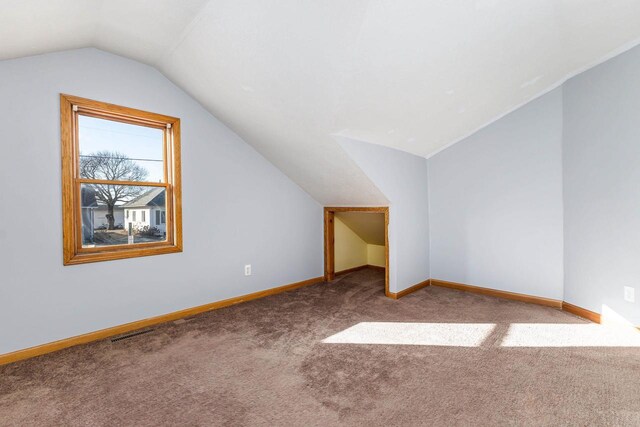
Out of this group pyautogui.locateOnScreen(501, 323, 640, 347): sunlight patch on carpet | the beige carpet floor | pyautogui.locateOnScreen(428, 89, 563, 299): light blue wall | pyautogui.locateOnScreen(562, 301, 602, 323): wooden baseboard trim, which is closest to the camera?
the beige carpet floor

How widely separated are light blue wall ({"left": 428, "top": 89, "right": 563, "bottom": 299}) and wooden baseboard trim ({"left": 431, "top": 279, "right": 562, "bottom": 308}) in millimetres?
50

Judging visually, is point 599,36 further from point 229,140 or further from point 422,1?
point 229,140

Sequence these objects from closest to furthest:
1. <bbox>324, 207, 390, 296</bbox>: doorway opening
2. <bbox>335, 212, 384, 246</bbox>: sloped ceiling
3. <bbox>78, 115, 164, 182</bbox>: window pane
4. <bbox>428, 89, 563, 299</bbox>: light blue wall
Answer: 1. <bbox>78, 115, 164, 182</bbox>: window pane
2. <bbox>428, 89, 563, 299</bbox>: light blue wall
3. <bbox>324, 207, 390, 296</bbox>: doorway opening
4. <bbox>335, 212, 384, 246</bbox>: sloped ceiling

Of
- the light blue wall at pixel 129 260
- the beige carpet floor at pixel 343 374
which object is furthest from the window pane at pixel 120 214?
the beige carpet floor at pixel 343 374

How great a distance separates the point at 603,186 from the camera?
8.84 feet

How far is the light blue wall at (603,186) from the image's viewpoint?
98.8 inches

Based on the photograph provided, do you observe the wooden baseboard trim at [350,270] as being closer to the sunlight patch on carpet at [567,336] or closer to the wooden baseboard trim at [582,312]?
the sunlight patch on carpet at [567,336]

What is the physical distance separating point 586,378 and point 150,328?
319 centimetres

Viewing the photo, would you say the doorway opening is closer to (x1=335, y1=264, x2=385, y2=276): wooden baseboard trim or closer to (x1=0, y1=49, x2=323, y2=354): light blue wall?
(x1=335, y1=264, x2=385, y2=276): wooden baseboard trim

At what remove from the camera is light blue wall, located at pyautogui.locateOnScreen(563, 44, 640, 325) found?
8.23 feet

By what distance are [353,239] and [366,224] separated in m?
0.50

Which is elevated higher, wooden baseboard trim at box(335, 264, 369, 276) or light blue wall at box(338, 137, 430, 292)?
light blue wall at box(338, 137, 430, 292)

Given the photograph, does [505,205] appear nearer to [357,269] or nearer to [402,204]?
[402,204]

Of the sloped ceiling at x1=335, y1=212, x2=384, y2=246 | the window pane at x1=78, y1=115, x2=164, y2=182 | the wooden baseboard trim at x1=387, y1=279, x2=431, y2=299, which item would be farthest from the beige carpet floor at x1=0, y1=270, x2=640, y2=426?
the sloped ceiling at x1=335, y1=212, x2=384, y2=246
